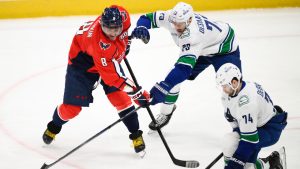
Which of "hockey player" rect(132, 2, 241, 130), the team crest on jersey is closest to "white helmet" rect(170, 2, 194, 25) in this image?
"hockey player" rect(132, 2, 241, 130)

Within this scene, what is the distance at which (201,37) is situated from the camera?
338 cm

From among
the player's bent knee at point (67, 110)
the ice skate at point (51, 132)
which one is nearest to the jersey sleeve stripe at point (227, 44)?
the player's bent knee at point (67, 110)

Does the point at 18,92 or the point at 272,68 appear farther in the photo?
the point at 272,68

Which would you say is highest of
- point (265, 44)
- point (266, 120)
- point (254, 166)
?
point (266, 120)

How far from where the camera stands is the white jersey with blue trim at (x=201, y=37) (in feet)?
10.8

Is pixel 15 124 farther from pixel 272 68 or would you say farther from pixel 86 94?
pixel 272 68

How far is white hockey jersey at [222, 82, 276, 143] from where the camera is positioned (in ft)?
8.80

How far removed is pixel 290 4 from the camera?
645 cm

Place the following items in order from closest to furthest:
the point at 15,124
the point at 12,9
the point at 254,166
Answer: the point at 254,166 → the point at 15,124 → the point at 12,9

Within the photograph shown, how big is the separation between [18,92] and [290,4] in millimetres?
3573

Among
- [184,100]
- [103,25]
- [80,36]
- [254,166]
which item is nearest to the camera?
[254,166]

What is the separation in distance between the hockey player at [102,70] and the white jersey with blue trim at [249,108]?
70 centimetres

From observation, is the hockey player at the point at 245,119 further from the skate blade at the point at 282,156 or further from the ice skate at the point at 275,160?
the skate blade at the point at 282,156

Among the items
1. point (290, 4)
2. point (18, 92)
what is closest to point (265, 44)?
point (290, 4)
